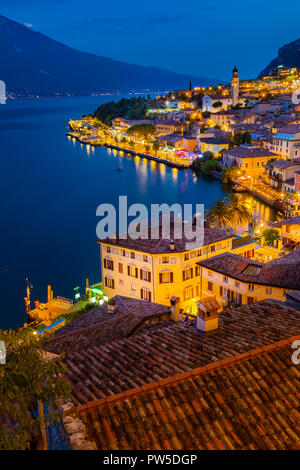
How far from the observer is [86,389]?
5.86 meters

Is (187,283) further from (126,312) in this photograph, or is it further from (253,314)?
(253,314)

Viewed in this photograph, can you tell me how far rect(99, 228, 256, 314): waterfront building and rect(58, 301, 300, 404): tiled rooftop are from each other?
38.4 feet

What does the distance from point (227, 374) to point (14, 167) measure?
8089 cm

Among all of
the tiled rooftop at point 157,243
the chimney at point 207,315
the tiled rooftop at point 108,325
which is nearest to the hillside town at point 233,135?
the tiled rooftop at point 157,243

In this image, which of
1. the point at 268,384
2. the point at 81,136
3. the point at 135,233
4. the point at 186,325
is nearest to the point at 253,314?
the point at 186,325

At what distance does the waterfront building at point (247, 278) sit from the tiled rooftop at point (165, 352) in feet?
23.2

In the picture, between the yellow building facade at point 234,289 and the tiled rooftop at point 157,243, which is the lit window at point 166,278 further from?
the yellow building facade at point 234,289

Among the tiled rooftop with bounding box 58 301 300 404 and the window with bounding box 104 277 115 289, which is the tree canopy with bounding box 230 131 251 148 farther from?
the tiled rooftop with bounding box 58 301 300 404

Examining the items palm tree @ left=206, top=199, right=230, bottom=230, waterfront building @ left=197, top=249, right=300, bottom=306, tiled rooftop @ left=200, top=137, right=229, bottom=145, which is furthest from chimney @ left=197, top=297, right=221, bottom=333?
tiled rooftop @ left=200, top=137, right=229, bottom=145

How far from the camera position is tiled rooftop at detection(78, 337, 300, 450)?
477cm

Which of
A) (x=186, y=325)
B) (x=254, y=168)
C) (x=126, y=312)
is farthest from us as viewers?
(x=254, y=168)

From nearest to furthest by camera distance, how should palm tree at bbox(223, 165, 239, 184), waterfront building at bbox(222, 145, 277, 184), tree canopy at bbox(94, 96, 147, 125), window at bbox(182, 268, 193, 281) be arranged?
1. window at bbox(182, 268, 193, 281)
2. waterfront building at bbox(222, 145, 277, 184)
3. palm tree at bbox(223, 165, 239, 184)
4. tree canopy at bbox(94, 96, 147, 125)

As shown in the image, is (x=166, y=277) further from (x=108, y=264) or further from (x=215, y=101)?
(x=215, y=101)

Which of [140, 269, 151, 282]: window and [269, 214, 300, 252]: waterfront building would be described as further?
[269, 214, 300, 252]: waterfront building
